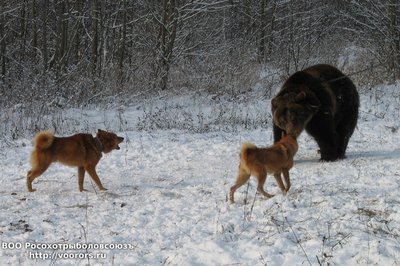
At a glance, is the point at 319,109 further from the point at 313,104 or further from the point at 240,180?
the point at 240,180

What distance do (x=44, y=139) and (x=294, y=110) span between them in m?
3.26

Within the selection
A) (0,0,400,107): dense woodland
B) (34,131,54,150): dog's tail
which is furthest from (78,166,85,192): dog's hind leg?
(0,0,400,107): dense woodland

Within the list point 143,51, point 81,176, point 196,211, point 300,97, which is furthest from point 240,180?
Result: point 143,51

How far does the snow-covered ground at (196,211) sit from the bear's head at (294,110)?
64cm

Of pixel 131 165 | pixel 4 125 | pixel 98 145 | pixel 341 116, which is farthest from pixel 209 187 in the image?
pixel 4 125

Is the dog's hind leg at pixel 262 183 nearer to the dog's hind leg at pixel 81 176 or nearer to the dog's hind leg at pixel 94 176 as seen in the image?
the dog's hind leg at pixel 94 176

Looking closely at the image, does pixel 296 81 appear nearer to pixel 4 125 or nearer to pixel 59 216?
pixel 59 216

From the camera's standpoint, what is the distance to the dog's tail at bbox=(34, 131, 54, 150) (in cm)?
575

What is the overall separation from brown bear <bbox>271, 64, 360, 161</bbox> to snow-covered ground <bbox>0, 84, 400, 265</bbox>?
17.1 inches

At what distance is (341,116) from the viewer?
25.6 feet

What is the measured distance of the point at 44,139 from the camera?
18.9 ft

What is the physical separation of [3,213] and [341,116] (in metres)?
5.23

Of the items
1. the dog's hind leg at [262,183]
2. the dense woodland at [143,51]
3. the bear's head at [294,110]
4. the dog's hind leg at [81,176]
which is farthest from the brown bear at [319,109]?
the dense woodland at [143,51]

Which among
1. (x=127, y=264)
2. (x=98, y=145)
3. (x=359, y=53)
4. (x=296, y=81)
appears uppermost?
(x=359, y=53)
